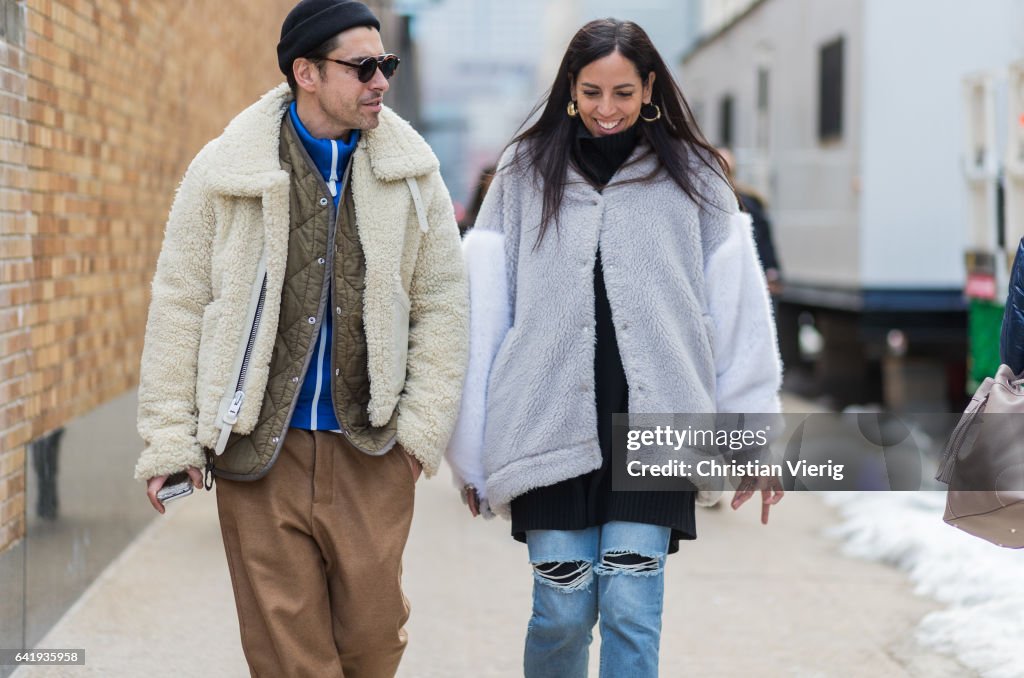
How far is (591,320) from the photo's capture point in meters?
3.51

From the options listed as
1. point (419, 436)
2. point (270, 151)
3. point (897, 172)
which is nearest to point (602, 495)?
point (419, 436)

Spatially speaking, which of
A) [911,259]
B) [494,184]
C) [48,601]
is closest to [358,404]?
[494,184]

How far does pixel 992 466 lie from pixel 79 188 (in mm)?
3554

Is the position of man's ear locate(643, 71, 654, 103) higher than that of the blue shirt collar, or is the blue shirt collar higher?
man's ear locate(643, 71, 654, 103)

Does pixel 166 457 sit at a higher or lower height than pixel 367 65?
lower

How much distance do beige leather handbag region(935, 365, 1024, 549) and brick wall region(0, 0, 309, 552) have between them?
287 centimetres

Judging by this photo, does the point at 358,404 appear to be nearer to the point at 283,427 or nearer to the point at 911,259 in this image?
the point at 283,427

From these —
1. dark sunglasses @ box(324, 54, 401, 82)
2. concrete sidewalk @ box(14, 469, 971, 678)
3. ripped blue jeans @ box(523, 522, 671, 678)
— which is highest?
dark sunglasses @ box(324, 54, 401, 82)

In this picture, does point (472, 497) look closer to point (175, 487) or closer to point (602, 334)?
point (602, 334)

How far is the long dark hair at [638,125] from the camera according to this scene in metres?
Result: 3.57

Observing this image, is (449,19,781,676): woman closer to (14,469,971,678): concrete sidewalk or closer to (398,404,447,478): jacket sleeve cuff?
(398,404,447,478): jacket sleeve cuff

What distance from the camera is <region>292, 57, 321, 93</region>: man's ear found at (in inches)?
135

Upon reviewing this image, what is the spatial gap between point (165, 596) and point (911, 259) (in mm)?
6450

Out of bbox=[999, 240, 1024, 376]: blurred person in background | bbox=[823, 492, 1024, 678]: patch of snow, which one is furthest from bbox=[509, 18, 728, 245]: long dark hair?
bbox=[823, 492, 1024, 678]: patch of snow
